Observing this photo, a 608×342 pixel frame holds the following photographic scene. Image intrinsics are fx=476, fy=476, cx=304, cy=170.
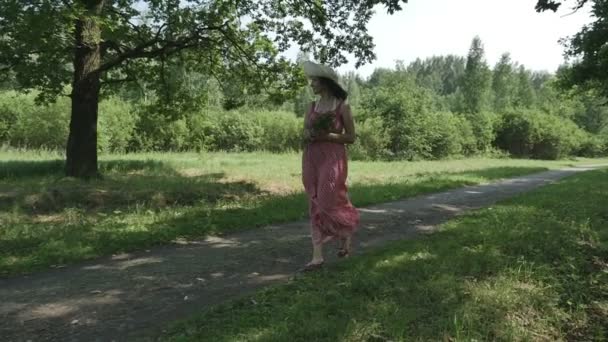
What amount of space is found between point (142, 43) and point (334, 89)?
31.2ft

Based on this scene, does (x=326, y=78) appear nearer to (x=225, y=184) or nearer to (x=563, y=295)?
(x=563, y=295)

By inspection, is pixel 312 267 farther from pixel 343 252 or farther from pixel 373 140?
pixel 373 140

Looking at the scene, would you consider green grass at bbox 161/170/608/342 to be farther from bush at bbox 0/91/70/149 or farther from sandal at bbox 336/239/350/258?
bush at bbox 0/91/70/149

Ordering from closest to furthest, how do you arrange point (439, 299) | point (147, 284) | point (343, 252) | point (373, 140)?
1. point (439, 299)
2. point (147, 284)
3. point (343, 252)
4. point (373, 140)

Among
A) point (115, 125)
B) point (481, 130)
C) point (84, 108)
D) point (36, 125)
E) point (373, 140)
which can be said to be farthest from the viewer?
point (481, 130)

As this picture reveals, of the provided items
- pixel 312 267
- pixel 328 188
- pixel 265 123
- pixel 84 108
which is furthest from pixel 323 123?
pixel 265 123

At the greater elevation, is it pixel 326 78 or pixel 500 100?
pixel 500 100

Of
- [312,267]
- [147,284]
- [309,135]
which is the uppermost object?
[309,135]

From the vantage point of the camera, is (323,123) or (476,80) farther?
(476,80)

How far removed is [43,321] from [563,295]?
4582mm

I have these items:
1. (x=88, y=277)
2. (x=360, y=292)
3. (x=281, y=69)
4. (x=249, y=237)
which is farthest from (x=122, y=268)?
(x=281, y=69)

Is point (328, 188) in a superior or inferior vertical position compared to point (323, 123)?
inferior

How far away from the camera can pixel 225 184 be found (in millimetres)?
12953

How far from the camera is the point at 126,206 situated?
977 centimetres
